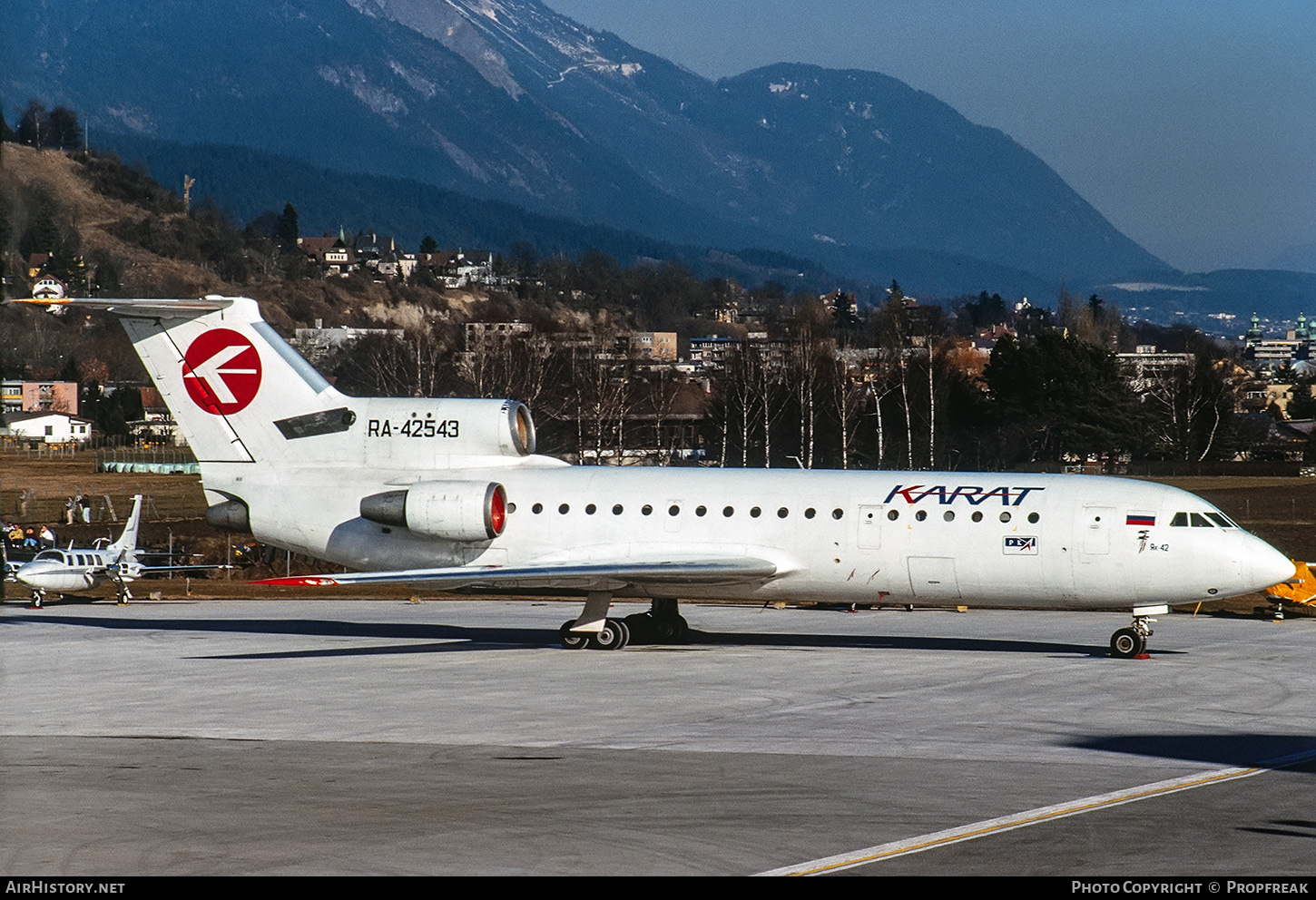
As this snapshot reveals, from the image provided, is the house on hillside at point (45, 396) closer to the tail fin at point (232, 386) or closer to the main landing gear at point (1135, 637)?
the tail fin at point (232, 386)

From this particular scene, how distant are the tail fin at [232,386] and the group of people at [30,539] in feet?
47.9

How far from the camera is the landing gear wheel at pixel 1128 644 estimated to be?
25719 mm

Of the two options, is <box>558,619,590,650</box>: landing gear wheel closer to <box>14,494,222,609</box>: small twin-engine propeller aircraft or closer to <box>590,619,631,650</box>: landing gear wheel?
<box>590,619,631,650</box>: landing gear wheel

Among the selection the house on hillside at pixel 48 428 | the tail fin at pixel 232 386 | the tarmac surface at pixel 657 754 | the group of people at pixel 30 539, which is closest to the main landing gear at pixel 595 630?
the tarmac surface at pixel 657 754

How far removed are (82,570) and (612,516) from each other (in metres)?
15.4

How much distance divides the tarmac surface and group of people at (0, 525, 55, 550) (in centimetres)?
1446

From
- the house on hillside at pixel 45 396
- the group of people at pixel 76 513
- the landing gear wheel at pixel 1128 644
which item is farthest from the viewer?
the house on hillside at pixel 45 396

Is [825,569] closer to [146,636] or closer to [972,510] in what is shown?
[972,510]

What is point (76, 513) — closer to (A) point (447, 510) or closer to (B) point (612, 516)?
(A) point (447, 510)

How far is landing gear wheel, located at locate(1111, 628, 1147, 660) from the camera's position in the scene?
2572cm

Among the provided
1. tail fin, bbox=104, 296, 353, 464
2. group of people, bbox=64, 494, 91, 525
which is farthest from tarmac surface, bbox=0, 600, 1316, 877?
group of people, bbox=64, 494, 91, 525

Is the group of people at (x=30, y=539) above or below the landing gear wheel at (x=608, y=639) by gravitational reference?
above

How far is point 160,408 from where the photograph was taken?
125 m

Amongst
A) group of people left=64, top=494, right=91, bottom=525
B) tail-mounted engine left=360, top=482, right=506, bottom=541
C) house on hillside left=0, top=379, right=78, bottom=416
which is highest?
house on hillside left=0, top=379, right=78, bottom=416
